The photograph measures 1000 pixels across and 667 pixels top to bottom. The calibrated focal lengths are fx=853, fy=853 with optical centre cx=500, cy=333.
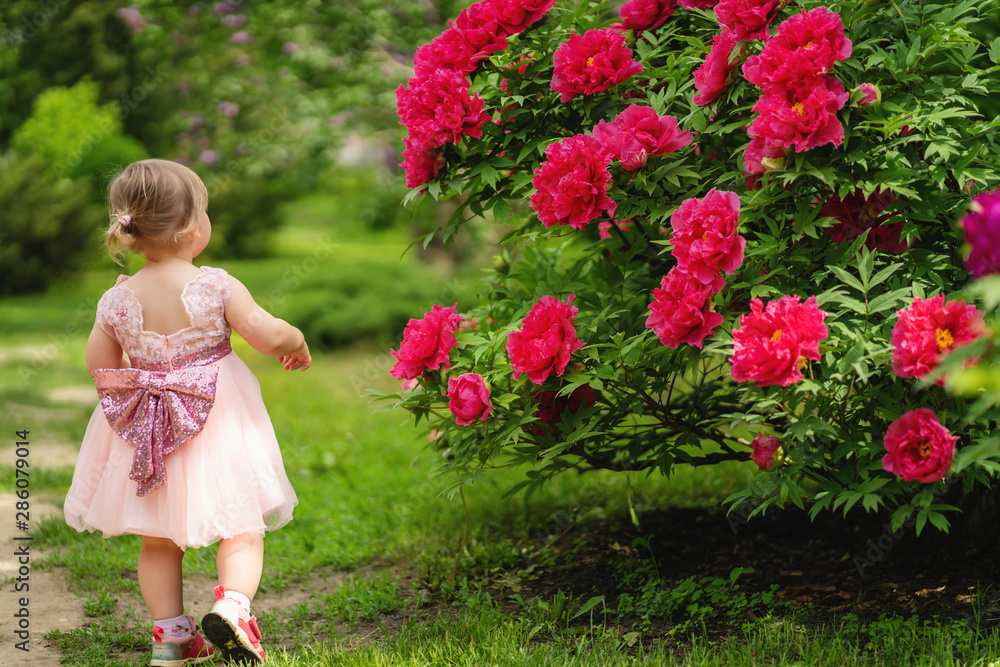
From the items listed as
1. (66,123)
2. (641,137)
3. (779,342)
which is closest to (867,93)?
(641,137)

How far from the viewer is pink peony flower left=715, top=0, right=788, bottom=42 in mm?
2246

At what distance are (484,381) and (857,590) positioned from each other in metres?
1.45

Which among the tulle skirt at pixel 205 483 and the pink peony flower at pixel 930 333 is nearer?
the pink peony flower at pixel 930 333

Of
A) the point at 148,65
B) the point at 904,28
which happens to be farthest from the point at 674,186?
the point at 148,65

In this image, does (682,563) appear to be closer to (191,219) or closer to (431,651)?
(431,651)

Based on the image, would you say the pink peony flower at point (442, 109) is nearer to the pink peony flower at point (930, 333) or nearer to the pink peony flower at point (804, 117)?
the pink peony flower at point (804, 117)

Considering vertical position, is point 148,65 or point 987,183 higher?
point 987,183

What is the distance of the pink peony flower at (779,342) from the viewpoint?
1978 millimetres

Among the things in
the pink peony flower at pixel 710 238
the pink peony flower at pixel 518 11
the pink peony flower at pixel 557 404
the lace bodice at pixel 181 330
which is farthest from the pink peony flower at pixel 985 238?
the lace bodice at pixel 181 330

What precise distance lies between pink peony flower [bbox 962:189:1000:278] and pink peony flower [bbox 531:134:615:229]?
1166mm

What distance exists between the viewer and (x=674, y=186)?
2486 mm

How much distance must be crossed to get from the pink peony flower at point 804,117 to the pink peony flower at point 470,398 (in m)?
1.03

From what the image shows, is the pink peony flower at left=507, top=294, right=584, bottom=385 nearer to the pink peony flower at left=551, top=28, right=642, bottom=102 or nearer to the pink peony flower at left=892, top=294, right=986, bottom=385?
the pink peony flower at left=551, top=28, right=642, bottom=102

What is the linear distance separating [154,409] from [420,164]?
109cm
